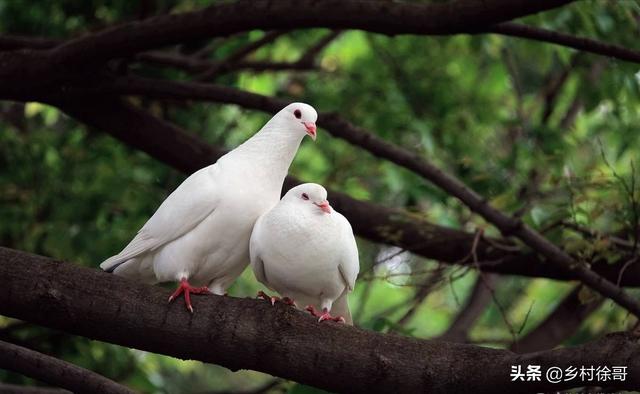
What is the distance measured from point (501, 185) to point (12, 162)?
13.8 ft

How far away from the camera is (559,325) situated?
26.5 ft

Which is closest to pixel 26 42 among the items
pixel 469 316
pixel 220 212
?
pixel 220 212

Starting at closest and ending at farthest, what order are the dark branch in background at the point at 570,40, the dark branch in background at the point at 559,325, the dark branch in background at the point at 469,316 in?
the dark branch in background at the point at 570,40
the dark branch in background at the point at 559,325
the dark branch in background at the point at 469,316

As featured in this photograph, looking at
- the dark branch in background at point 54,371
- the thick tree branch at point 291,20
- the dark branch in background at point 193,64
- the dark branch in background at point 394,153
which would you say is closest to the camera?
the dark branch in background at point 54,371

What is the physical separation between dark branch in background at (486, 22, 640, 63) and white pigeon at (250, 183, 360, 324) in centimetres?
144

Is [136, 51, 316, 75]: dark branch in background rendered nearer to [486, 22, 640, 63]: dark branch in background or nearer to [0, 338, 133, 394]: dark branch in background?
[486, 22, 640, 63]: dark branch in background

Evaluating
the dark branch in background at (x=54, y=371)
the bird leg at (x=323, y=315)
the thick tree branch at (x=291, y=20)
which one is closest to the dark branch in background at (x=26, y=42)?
the thick tree branch at (x=291, y=20)

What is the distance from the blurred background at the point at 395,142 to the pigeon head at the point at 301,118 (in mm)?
1059

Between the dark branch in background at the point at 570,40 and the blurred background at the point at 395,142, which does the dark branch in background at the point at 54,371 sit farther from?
the dark branch in background at the point at 570,40

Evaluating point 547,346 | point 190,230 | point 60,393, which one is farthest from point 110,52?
point 547,346

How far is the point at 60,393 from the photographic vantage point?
229 inches

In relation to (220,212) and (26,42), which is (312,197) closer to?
(220,212)

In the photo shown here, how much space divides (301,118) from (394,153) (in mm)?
1197

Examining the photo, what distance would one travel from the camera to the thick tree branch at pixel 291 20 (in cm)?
523
